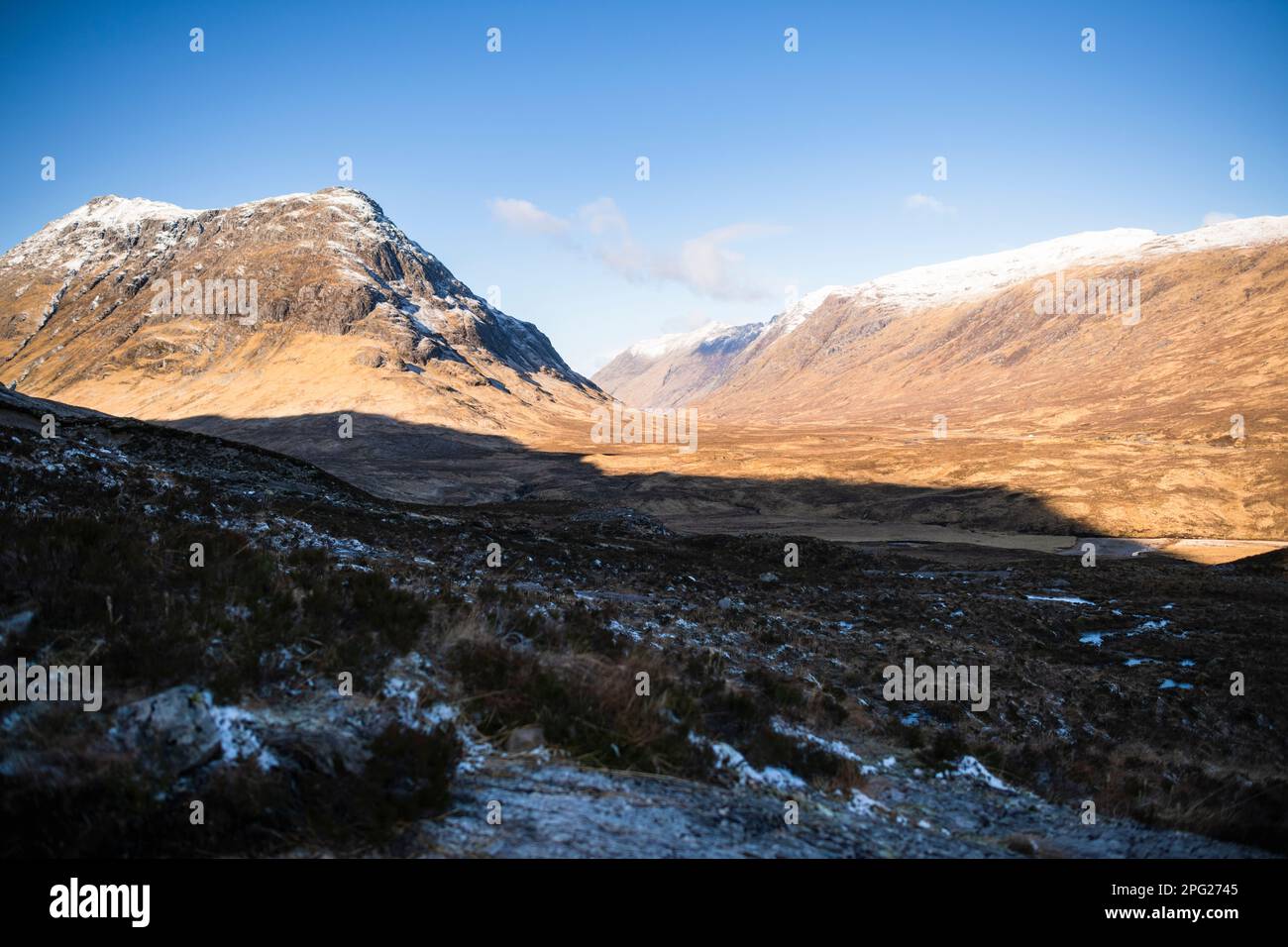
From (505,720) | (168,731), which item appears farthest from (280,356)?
(168,731)

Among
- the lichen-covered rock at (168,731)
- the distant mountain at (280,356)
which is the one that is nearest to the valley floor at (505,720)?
the lichen-covered rock at (168,731)

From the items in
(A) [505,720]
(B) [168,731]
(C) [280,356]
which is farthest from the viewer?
(C) [280,356]

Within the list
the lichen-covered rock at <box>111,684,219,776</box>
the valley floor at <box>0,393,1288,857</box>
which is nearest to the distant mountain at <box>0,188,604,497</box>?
the valley floor at <box>0,393,1288,857</box>

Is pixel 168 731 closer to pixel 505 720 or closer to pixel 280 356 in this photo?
pixel 505 720

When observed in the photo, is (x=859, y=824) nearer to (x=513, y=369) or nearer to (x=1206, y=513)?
(x=1206, y=513)

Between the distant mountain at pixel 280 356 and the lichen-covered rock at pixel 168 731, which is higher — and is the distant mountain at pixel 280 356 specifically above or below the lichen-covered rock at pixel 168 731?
above

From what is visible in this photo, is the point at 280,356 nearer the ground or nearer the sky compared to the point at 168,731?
nearer the sky

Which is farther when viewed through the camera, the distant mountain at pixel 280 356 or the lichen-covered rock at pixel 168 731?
the distant mountain at pixel 280 356

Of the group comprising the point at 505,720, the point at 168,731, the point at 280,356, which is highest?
the point at 280,356

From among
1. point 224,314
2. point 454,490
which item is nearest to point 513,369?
point 224,314

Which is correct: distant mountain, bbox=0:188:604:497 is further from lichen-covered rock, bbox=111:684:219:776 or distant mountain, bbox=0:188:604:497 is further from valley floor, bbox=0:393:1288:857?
lichen-covered rock, bbox=111:684:219:776

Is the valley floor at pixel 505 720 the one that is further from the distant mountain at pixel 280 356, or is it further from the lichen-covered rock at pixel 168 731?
the distant mountain at pixel 280 356

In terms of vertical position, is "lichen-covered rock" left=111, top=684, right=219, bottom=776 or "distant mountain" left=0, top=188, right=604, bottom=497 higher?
"distant mountain" left=0, top=188, right=604, bottom=497
